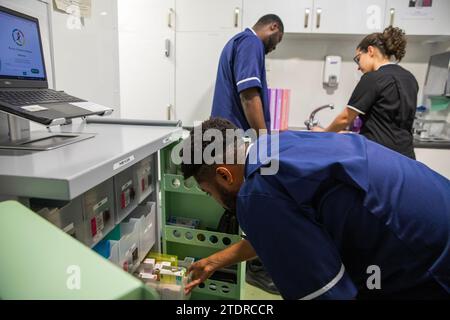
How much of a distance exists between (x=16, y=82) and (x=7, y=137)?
0.50 ft

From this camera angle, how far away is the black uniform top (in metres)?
1.70

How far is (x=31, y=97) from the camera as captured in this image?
86 cm

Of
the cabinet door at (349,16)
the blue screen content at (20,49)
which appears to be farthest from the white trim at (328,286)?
the cabinet door at (349,16)

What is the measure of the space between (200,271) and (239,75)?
107 centimetres

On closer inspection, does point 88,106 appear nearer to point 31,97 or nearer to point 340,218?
point 31,97

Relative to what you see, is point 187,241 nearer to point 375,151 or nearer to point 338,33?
point 375,151

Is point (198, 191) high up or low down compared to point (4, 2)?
down

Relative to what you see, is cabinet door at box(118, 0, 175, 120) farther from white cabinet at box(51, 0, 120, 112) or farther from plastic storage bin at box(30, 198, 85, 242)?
plastic storage bin at box(30, 198, 85, 242)

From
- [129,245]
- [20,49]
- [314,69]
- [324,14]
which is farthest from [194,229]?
[314,69]

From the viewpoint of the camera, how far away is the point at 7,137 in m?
0.90

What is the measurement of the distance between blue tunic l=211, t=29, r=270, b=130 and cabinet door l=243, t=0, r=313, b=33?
0.61m

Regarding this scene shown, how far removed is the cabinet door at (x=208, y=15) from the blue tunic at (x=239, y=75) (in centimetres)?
63

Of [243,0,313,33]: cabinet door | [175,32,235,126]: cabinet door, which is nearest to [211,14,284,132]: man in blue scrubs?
[243,0,313,33]: cabinet door
